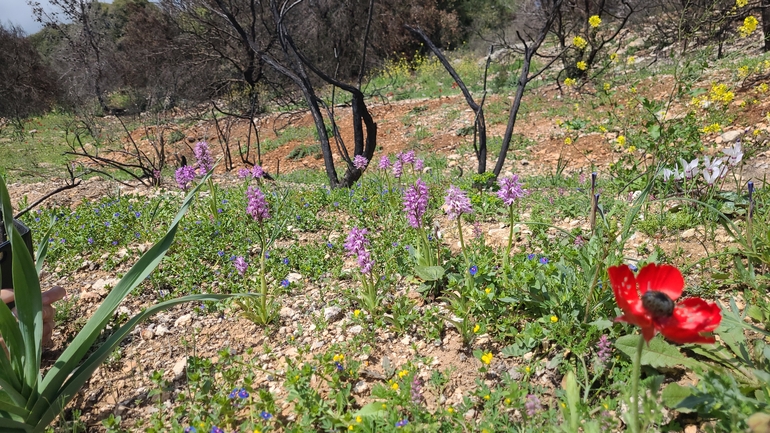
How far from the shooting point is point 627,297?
45.6 inches

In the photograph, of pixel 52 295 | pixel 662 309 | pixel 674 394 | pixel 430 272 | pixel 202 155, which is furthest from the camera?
pixel 202 155

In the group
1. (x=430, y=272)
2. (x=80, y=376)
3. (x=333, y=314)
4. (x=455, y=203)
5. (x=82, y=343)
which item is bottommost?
(x=333, y=314)

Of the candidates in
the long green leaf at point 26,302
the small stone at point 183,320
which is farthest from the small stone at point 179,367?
the long green leaf at point 26,302

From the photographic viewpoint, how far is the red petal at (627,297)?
3.44 feet

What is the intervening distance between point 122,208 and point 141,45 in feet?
51.3

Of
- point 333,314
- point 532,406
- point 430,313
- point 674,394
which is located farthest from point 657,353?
point 333,314

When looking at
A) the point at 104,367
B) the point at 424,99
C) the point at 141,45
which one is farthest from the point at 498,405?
the point at 141,45

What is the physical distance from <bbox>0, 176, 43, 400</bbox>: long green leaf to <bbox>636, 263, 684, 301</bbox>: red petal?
2.08 meters

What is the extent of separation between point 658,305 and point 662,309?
11mm

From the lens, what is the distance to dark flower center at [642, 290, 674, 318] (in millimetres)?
1022

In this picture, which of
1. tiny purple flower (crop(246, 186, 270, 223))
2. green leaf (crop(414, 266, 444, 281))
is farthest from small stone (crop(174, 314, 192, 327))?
green leaf (crop(414, 266, 444, 281))

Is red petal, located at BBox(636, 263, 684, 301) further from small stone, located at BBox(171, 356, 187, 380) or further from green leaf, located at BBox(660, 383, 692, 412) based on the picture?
small stone, located at BBox(171, 356, 187, 380)

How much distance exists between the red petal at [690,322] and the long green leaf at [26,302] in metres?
2.06

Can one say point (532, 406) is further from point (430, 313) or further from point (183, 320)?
point (183, 320)
